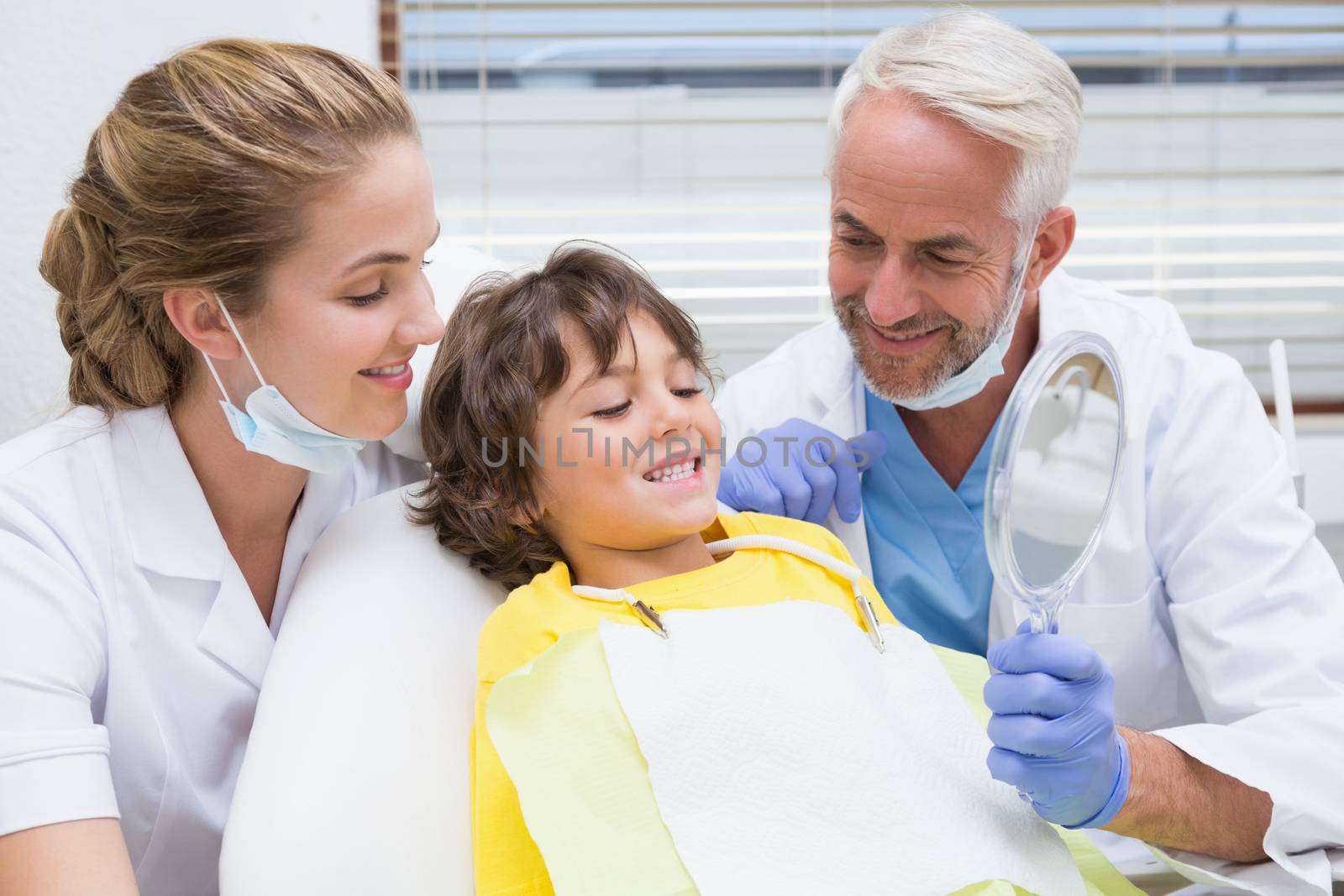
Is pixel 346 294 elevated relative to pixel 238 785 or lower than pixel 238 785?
elevated

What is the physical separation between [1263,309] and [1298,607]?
62.2 inches

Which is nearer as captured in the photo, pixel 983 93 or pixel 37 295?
pixel 983 93

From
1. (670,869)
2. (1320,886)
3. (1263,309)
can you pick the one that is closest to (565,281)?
(670,869)

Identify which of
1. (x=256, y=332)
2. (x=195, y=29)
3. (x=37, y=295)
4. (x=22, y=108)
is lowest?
(x=37, y=295)

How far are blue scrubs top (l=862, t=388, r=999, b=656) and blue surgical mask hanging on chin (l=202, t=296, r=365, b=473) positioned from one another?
0.87 metres

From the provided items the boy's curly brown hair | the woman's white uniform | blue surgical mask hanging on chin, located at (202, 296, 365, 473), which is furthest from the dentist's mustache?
the woman's white uniform

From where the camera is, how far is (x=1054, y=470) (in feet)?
4.46

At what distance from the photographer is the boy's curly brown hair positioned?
1.51 meters

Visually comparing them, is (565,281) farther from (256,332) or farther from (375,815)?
(375,815)

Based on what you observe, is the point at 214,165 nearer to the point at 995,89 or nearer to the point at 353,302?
the point at 353,302

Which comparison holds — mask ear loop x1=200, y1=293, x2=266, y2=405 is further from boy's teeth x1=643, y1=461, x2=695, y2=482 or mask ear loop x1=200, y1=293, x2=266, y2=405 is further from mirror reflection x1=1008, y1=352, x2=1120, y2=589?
mirror reflection x1=1008, y1=352, x2=1120, y2=589

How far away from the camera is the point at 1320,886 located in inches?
53.6

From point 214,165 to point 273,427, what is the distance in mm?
315

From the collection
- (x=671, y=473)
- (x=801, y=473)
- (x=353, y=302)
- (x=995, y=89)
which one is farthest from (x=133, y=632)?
(x=995, y=89)
